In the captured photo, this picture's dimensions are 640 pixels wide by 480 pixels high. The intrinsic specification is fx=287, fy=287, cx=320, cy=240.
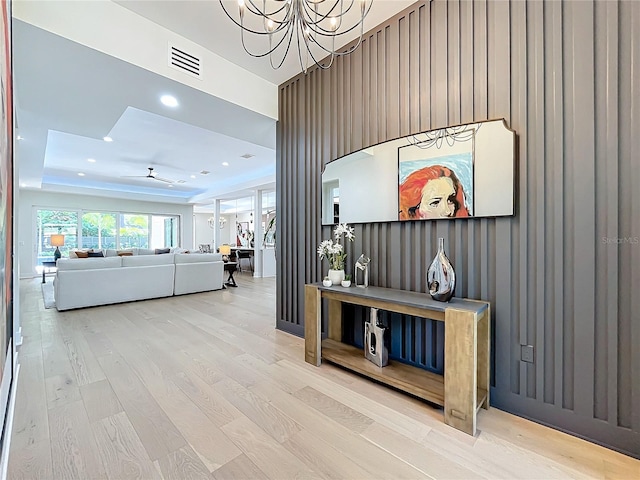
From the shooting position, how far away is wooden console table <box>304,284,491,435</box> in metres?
1.63

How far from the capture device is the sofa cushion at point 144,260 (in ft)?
16.3

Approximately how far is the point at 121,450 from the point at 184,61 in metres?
3.03

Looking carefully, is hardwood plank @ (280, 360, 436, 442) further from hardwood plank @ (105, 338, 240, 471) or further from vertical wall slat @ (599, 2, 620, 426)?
vertical wall slat @ (599, 2, 620, 426)

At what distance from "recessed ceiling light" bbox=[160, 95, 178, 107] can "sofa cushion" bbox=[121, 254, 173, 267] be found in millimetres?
3049

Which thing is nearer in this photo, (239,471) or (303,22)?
(239,471)

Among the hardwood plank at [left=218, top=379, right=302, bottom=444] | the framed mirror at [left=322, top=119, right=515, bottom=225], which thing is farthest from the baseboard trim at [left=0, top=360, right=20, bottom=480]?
the framed mirror at [left=322, top=119, right=515, bottom=225]

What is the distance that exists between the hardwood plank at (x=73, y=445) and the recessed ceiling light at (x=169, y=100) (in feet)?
9.08

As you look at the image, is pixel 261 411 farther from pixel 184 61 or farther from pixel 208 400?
pixel 184 61

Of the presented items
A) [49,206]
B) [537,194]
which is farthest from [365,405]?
[49,206]

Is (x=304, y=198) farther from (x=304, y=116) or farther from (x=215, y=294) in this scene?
(x=215, y=294)

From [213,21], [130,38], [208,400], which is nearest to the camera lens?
[208,400]

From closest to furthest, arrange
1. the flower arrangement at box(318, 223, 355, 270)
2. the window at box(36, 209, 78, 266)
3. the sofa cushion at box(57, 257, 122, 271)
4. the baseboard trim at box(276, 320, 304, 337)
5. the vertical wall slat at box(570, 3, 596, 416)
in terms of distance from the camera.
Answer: the vertical wall slat at box(570, 3, 596, 416) → the flower arrangement at box(318, 223, 355, 270) → the baseboard trim at box(276, 320, 304, 337) → the sofa cushion at box(57, 257, 122, 271) → the window at box(36, 209, 78, 266)

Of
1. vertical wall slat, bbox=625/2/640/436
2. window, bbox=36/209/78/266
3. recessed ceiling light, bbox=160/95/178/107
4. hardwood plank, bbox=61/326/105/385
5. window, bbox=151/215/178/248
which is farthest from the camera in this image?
window, bbox=151/215/178/248

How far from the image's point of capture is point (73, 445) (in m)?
1.53
